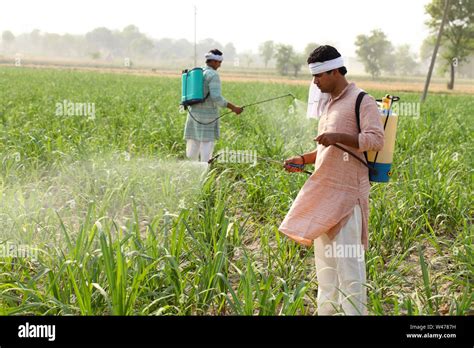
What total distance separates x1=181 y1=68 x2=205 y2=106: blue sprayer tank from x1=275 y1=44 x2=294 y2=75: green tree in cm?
7207

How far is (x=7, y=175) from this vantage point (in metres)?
4.74

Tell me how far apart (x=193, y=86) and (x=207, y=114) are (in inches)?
13.4

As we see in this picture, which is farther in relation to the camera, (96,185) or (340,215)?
(96,185)

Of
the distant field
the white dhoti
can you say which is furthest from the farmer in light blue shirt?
the distant field

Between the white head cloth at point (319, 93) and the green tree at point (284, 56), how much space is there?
244 feet

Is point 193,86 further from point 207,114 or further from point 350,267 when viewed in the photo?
point 350,267

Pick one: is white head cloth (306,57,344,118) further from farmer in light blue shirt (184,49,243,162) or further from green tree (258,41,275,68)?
green tree (258,41,275,68)

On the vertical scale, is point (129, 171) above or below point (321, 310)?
above

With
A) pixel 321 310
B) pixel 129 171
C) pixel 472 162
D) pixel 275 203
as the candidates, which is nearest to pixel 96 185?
pixel 129 171

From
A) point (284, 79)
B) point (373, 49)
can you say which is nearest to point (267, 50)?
point (373, 49)

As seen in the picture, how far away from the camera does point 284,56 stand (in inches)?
3054
